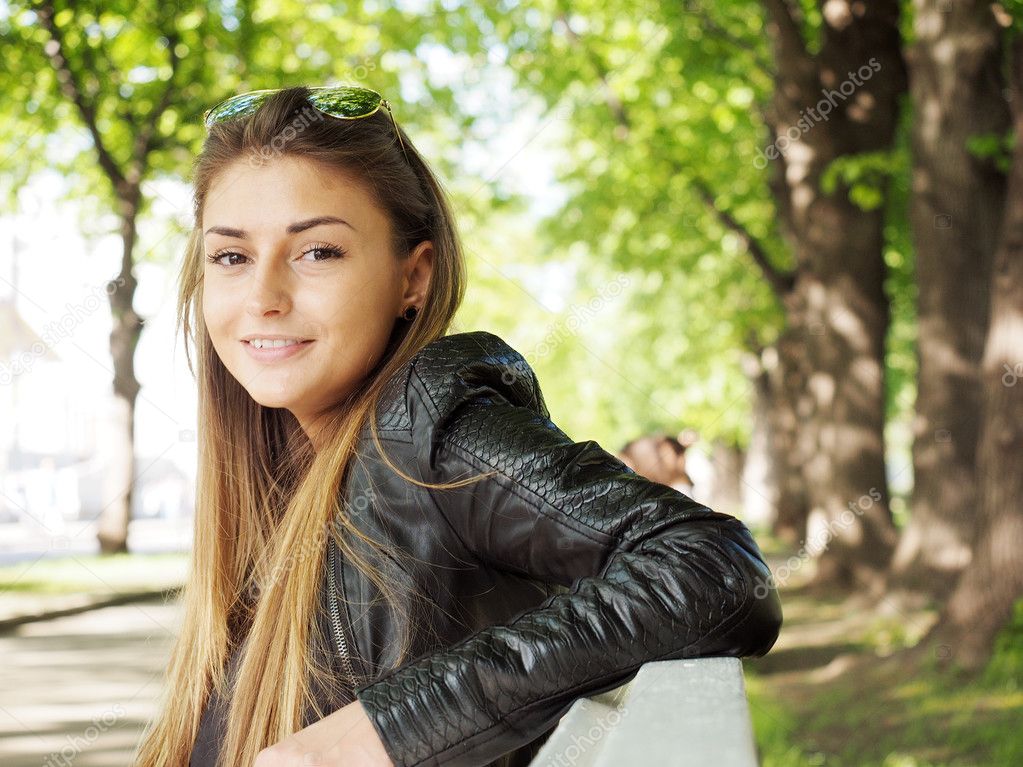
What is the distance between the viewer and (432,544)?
1.71m

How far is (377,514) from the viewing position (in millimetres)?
1749

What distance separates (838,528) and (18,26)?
36.0ft

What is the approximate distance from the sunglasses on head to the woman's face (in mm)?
136

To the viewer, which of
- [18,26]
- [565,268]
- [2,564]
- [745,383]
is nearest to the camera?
[18,26]

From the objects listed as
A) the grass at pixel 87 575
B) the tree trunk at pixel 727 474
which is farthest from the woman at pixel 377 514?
the tree trunk at pixel 727 474

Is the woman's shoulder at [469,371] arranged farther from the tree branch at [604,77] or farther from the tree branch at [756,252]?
the tree branch at [604,77]

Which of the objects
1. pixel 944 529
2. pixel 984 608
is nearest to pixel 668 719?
pixel 984 608

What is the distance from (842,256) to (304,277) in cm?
1143

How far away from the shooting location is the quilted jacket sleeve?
Result: 4.62 feet

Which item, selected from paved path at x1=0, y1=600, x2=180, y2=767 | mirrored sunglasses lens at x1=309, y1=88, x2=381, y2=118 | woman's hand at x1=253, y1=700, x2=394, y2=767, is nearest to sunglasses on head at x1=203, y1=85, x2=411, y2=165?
mirrored sunglasses lens at x1=309, y1=88, x2=381, y2=118

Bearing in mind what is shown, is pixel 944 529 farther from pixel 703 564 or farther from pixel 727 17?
pixel 703 564

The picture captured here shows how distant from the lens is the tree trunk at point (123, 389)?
1630cm

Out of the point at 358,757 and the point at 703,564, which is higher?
the point at 703,564

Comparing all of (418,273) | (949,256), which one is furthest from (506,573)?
(949,256)
